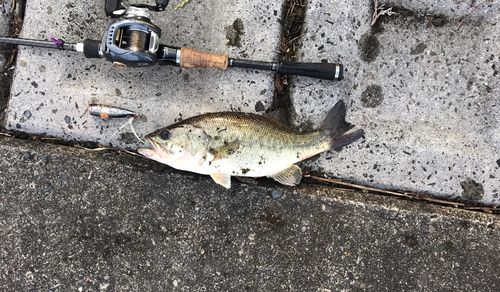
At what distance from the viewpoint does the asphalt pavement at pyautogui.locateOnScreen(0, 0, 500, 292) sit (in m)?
2.71

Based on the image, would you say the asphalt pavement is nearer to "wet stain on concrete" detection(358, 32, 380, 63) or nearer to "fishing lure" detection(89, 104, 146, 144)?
"wet stain on concrete" detection(358, 32, 380, 63)

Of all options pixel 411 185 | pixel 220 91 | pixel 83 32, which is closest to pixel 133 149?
pixel 220 91

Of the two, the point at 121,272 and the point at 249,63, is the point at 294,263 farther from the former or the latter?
the point at 249,63

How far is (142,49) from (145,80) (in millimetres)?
615

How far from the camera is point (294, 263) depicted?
8.90 ft

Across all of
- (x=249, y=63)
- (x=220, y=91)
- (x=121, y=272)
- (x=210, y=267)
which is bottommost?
(x=121, y=272)

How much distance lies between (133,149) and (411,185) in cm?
284

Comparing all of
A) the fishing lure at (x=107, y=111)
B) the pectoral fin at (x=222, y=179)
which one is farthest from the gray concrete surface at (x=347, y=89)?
the pectoral fin at (x=222, y=179)

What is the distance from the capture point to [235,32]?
2.90 meters

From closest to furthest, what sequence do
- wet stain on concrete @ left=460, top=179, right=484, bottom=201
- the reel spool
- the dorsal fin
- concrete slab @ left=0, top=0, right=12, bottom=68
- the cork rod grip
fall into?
the reel spool < the cork rod grip < the dorsal fin < wet stain on concrete @ left=460, top=179, right=484, bottom=201 < concrete slab @ left=0, top=0, right=12, bottom=68

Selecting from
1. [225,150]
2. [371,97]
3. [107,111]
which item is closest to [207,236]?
[225,150]

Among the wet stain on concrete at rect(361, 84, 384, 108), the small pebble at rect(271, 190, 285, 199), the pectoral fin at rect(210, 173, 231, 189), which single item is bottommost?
the small pebble at rect(271, 190, 285, 199)

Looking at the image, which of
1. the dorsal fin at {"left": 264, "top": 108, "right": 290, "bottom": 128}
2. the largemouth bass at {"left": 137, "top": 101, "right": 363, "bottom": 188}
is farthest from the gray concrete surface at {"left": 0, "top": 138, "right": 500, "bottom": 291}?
the dorsal fin at {"left": 264, "top": 108, "right": 290, "bottom": 128}

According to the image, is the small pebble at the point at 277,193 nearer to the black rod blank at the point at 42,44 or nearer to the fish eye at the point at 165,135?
the fish eye at the point at 165,135
